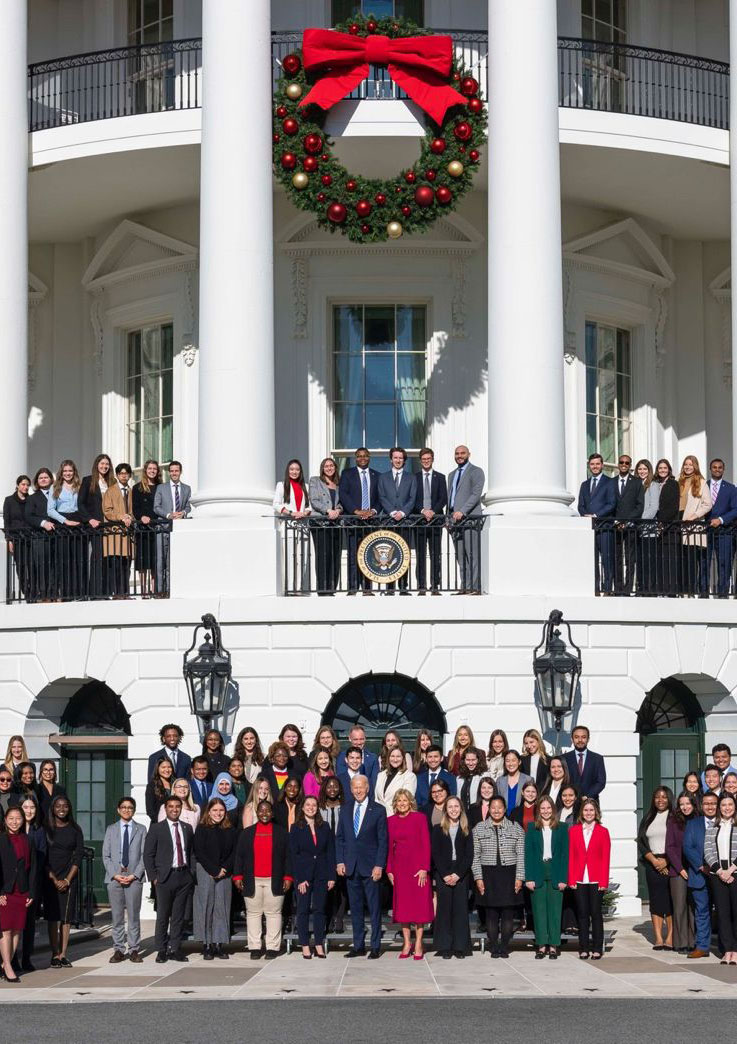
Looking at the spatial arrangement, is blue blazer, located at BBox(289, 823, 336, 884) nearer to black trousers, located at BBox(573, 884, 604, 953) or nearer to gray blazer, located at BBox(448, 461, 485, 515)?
black trousers, located at BBox(573, 884, 604, 953)

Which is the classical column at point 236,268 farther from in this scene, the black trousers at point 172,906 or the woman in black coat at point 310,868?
the black trousers at point 172,906

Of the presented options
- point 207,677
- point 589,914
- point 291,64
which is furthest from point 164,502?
point 589,914

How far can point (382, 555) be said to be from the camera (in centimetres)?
2339

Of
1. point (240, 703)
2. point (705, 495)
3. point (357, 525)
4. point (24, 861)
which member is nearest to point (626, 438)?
point (705, 495)

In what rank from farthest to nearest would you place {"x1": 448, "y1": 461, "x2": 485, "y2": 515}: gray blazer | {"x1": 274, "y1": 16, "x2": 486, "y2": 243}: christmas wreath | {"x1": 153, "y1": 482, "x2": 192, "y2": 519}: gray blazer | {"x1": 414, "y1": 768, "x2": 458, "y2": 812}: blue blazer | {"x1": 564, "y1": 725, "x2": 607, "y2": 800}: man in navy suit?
{"x1": 274, "y1": 16, "x2": 486, "y2": 243}: christmas wreath, {"x1": 153, "y1": 482, "x2": 192, "y2": 519}: gray blazer, {"x1": 448, "y1": 461, "x2": 485, "y2": 515}: gray blazer, {"x1": 564, "y1": 725, "x2": 607, "y2": 800}: man in navy suit, {"x1": 414, "y1": 768, "x2": 458, "y2": 812}: blue blazer

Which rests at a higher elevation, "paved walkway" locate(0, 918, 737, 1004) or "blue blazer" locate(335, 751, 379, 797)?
"blue blazer" locate(335, 751, 379, 797)

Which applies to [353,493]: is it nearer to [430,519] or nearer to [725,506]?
[430,519]

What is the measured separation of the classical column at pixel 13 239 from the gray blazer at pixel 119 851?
22.4ft

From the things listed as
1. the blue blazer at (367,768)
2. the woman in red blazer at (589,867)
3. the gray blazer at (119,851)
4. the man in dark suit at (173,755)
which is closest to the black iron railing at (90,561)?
the man in dark suit at (173,755)

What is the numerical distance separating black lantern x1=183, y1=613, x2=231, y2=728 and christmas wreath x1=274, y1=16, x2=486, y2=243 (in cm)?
565

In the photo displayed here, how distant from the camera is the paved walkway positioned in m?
16.5

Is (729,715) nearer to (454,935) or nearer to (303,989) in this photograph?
(454,935)

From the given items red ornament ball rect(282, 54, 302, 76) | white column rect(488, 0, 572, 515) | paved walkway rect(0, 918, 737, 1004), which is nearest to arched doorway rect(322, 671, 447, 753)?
white column rect(488, 0, 572, 515)

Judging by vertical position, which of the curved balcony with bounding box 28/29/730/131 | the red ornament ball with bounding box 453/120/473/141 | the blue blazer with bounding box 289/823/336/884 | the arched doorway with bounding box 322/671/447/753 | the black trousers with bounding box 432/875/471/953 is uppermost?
Answer: the curved balcony with bounding box 28/29/730/131
